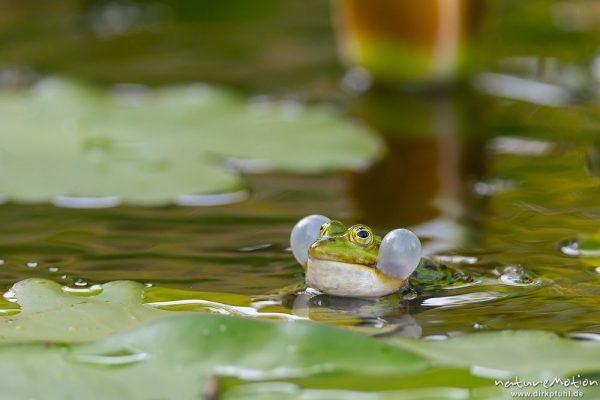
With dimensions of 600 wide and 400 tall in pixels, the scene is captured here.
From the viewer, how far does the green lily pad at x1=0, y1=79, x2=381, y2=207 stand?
57.6 inches

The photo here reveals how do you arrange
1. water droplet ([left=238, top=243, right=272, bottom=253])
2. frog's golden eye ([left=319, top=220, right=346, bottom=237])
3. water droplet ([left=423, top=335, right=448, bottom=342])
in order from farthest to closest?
water droplet ([left=238, top=243, right=272, bottom=253]), frog's golden eye ([left=319, top=220, right=346, bottom=237]), water droplet ([left=423, top=335, right=448, bottom=342])


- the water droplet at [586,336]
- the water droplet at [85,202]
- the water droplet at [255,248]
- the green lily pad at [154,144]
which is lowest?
the water droplet at [586,336]

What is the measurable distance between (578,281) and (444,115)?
3.18ft

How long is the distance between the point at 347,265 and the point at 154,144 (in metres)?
0.72

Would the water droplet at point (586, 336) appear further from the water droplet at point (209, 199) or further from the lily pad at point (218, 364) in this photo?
the water droplet at point (209, 199)

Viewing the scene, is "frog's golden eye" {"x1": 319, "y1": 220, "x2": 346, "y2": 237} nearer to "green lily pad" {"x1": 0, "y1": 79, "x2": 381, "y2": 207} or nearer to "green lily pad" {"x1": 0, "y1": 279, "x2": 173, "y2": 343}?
"green lily pad" {"x1": 0, "y1": 279, "x2": 173, "y2": 343}

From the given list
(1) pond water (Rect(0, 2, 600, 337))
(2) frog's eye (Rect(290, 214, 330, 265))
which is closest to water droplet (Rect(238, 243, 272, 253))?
(1) pond water (Rect(0, 2, 600, 337))

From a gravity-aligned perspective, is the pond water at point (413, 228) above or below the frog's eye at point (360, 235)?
below

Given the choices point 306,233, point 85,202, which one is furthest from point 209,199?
point 306,233

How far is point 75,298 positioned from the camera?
3.13ft

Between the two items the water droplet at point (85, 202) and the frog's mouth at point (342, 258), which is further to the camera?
the water droplet at point (85, 202)

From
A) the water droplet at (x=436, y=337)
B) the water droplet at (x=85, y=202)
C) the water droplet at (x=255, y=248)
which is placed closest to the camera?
the water droplet at (x=436, y=337)

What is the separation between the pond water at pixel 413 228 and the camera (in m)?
1.00

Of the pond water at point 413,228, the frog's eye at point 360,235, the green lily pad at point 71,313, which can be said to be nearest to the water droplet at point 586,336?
the pond water at point 413,228
